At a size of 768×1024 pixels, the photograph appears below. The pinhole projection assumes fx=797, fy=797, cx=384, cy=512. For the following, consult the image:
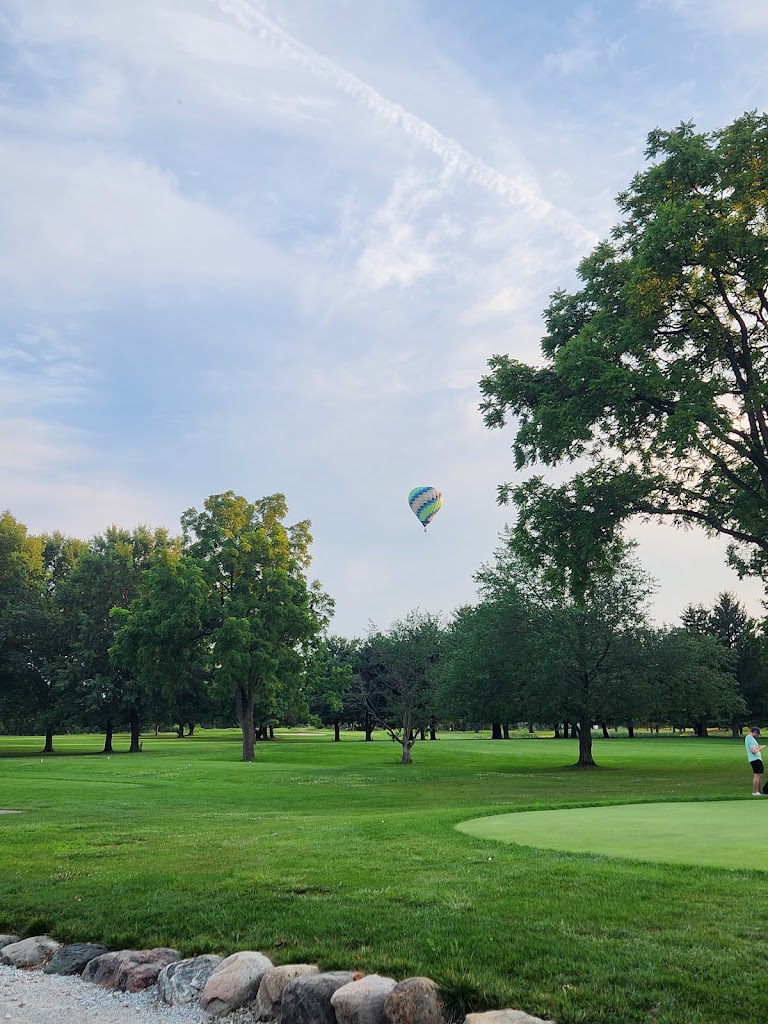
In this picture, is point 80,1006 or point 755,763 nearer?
point 80,1006

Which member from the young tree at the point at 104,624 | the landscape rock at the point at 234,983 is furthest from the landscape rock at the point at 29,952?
the young tree at the point at 104,624

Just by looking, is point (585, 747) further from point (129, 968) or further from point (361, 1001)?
point (361, 1001)

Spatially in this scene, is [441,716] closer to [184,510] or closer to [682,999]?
[184,510]

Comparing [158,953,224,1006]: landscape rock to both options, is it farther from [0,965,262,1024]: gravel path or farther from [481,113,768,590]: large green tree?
[481,113,768,590]: large green tree

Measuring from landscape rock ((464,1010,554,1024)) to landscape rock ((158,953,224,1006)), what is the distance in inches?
92.8

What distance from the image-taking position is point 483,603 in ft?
132

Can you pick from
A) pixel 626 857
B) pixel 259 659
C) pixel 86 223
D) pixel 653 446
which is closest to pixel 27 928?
pixel 626 857

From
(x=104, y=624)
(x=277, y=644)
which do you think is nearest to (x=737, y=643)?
(x=277, y=644)

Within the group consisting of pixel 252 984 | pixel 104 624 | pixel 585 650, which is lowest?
pixel 252 984

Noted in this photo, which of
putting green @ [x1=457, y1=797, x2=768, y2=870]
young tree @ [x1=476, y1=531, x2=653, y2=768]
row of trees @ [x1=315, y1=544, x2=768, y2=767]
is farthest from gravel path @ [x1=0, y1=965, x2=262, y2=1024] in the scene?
young tree @ [x1=476, y1=531, x2=653, y2=768]

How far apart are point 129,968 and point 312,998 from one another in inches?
75.3

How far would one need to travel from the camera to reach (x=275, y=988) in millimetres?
5645

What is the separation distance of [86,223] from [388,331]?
9.22 m

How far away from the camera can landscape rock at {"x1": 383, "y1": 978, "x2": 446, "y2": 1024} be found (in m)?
5.00
